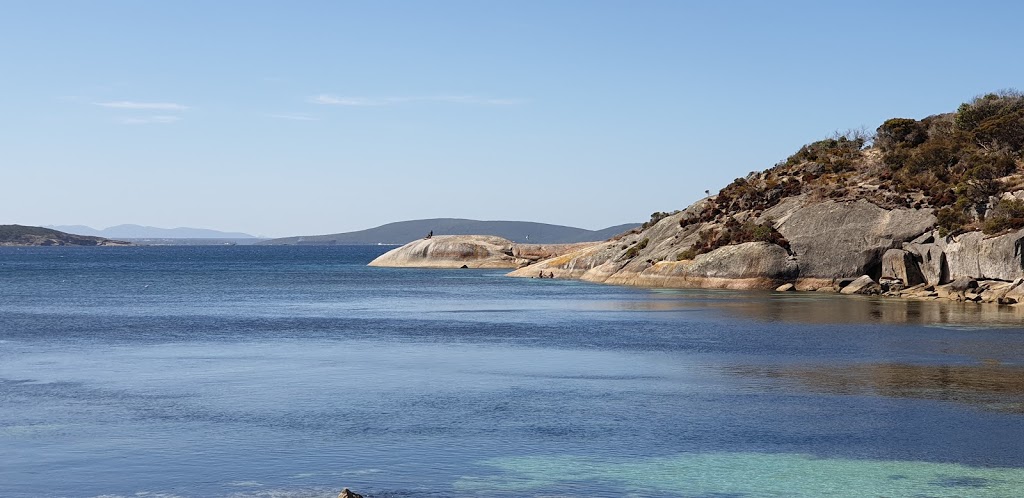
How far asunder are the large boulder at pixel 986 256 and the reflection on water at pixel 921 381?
33.4 meters

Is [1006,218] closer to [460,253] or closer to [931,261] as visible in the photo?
[931,261]

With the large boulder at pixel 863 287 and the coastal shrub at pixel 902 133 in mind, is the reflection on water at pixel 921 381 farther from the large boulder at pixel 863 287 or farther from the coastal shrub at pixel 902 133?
the coastal shrub at pixel 902 133

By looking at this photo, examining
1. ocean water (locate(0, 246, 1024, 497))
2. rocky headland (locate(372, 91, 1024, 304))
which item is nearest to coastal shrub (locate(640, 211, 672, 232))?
rocky headland (locate(372, 91, 1024, 304))

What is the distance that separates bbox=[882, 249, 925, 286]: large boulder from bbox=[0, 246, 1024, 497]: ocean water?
15.8m

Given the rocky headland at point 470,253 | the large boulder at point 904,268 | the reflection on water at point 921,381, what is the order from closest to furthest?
1. the reflection on water at point 921,381
2. the large boulder at point 904,268
3. the rocky headland at point 470,253

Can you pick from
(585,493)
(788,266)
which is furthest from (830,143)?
(585,493)

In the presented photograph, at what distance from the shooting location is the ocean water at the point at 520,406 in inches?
819

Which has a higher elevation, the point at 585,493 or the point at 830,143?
the point at 830,143

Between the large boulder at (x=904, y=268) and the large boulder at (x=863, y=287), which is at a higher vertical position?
the large boulder at (x=904, y=268)

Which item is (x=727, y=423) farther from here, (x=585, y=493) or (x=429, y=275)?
(x=429, y=275)

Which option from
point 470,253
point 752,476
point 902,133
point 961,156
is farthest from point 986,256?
point 470,253

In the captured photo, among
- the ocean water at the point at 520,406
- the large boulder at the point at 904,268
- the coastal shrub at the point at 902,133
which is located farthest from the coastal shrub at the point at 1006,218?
the coastal shrub at the point at 902,133

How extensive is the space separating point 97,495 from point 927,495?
49.5 ft

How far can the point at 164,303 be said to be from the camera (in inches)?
3091
